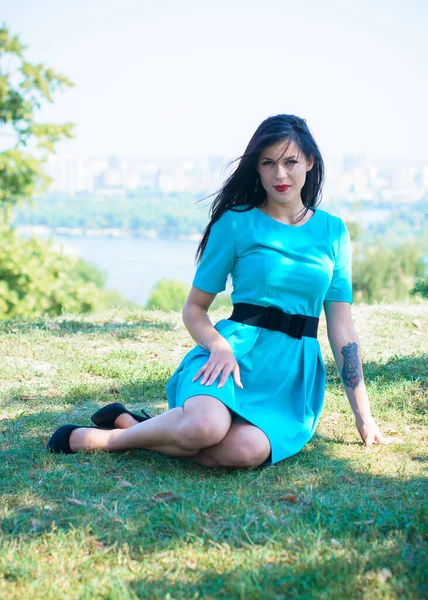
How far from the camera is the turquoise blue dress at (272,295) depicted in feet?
11.5

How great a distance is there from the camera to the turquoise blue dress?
3.51m

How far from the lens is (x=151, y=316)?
7.53 meters

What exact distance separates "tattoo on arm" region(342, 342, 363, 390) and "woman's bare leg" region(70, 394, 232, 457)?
72 centimetres

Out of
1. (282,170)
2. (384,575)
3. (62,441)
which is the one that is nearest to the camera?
(384,575)

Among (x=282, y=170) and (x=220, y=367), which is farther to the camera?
(x=282, y=170)

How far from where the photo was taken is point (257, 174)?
3674 millimetres

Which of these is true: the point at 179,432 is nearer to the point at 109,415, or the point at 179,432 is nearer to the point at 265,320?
the point at 109,415

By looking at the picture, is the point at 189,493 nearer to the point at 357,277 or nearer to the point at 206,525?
the point at 206,525

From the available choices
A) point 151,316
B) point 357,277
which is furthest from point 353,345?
point 357,277

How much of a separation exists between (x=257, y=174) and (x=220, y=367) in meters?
1.04

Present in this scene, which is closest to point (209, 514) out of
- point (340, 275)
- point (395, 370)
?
point (340, 275)

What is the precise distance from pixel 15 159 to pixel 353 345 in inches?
575

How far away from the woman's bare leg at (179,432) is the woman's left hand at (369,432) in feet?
2.63

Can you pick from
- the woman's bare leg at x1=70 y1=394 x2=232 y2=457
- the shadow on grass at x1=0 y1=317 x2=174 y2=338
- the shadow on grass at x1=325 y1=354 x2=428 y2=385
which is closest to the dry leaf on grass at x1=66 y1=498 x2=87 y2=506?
the woman's bare leg at x1=70 y1=394 x2=232 y2=457
